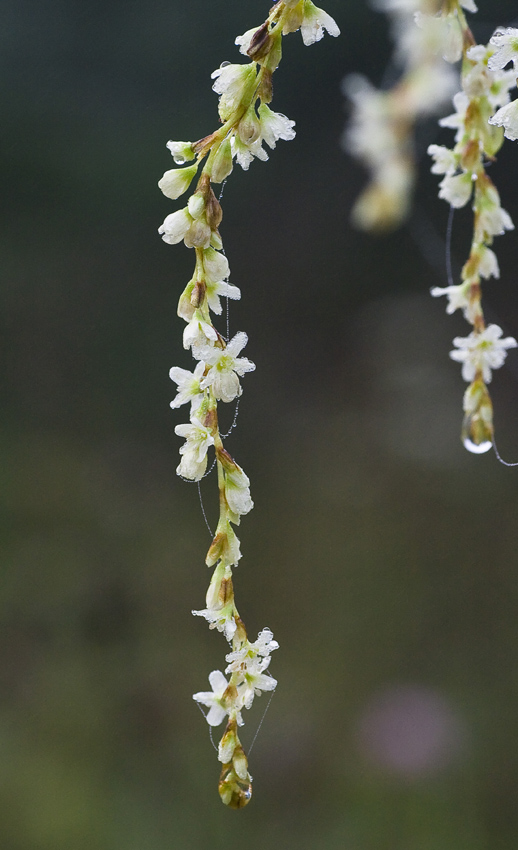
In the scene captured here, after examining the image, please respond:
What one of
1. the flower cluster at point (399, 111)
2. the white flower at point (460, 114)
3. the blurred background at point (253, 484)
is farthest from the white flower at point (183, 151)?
the blurred background at point (253, 484)

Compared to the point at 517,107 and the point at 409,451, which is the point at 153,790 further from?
the point at 517,107

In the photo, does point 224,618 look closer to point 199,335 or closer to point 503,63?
point 199,335

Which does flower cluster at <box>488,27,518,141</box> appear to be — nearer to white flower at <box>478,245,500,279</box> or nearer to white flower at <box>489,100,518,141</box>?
white flower at <box>489,100,518,141</box>

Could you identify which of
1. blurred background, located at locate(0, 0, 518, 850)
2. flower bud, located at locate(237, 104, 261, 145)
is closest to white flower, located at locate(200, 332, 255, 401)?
flower bud, located at locate(237, 104, 261, 145)

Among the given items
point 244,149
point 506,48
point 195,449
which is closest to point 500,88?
point 506,48

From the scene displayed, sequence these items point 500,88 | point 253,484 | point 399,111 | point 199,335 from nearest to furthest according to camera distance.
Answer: point 199,335
point 500,88
point 399,111
point 253,484

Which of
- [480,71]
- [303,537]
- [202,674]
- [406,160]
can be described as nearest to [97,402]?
[303,537]
